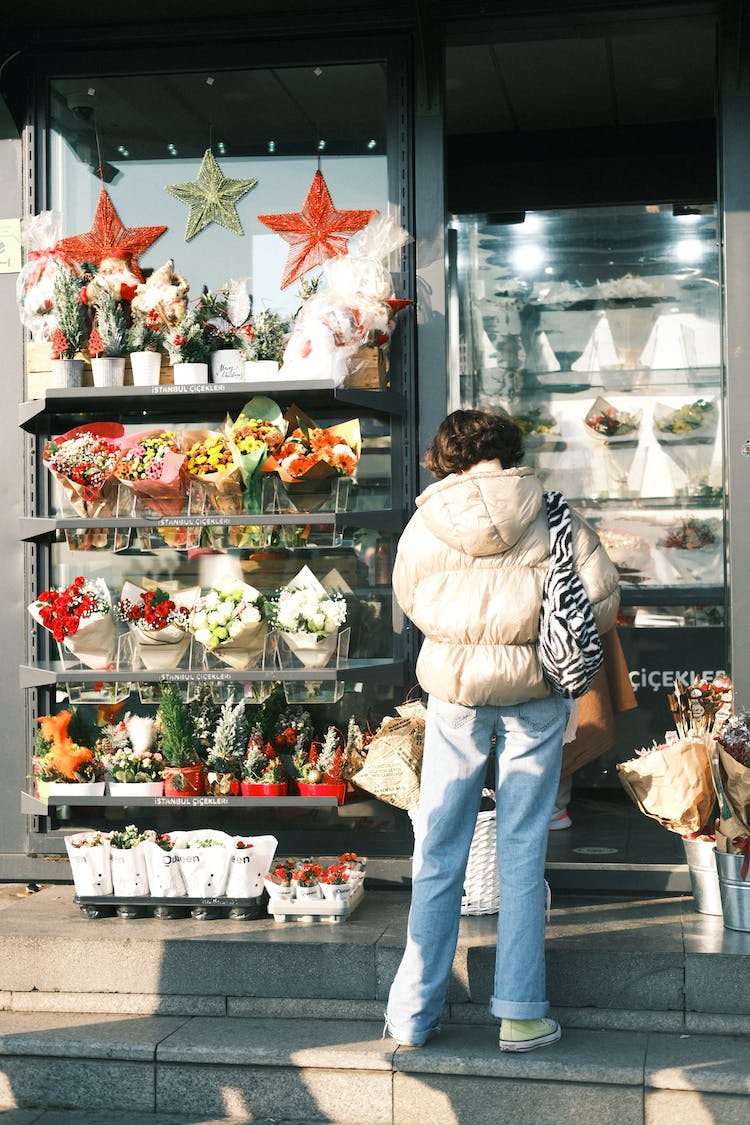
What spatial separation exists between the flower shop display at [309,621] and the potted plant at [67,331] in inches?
47.9

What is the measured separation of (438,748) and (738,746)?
1122 mm

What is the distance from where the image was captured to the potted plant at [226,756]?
5219 mm

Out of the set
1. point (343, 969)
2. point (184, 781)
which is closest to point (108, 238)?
point (184, 781)

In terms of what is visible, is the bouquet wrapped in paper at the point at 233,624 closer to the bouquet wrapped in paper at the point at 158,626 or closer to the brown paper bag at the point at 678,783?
the bouquet wrapped in paper at the point at 158,626

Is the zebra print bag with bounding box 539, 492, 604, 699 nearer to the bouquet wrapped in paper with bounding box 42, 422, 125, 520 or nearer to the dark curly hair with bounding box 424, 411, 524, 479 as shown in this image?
the dark curly hair with bounding box 424, 411, 524, 479

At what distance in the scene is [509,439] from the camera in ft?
13.2

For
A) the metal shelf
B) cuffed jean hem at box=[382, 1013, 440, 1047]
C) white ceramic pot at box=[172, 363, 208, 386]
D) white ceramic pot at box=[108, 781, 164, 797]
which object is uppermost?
white ceramic pot at box=[172, 363, 208, 386]

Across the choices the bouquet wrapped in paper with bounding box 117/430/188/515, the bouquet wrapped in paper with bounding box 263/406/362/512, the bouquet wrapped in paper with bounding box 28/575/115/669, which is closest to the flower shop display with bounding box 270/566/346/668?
the bouquet wrapped in paper with bounding box 263/406/362/512

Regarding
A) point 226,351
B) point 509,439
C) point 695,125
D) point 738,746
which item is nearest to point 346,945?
point 738,746

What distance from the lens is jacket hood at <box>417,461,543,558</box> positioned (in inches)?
153

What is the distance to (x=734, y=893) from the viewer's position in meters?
4.46

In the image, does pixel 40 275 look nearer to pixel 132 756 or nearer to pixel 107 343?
pixel 107 343

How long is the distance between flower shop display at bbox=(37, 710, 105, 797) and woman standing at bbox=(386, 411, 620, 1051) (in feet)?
5.97

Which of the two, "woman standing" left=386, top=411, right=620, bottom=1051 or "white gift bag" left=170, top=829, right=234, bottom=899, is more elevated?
"woman standing" left=386, top=411, right=620, bottom=1051
